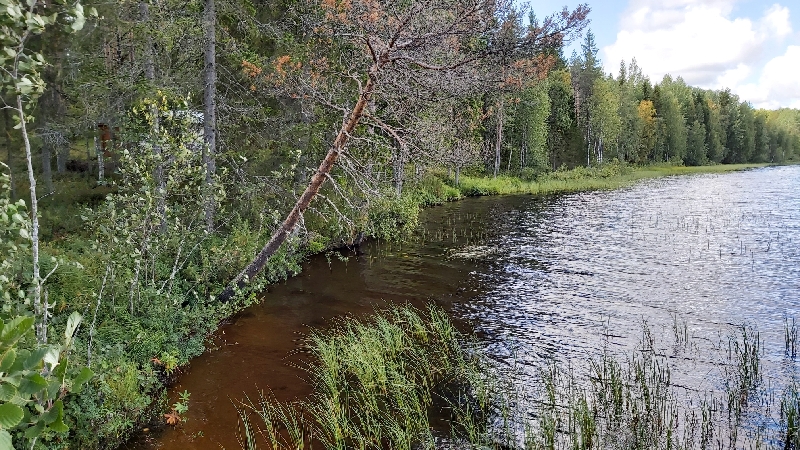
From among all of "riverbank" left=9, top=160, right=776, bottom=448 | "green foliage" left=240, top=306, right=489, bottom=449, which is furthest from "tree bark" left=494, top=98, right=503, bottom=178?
"green foliage" left=240, top=306, right=489, bottom=449

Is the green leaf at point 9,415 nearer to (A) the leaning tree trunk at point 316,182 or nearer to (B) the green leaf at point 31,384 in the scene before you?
(B) the green leaf at point 31,384

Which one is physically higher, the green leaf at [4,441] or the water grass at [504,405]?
the green leaf at [4,441]

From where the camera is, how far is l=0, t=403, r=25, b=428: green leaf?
1.66m

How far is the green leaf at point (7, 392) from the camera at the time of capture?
1.76 metres

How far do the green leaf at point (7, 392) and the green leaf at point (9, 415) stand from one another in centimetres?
9

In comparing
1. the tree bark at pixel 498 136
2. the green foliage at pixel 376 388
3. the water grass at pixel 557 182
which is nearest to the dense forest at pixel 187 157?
the green foliage at pixel 376 388

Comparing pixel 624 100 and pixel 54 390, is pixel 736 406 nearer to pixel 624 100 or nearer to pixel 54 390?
pixel 54 390

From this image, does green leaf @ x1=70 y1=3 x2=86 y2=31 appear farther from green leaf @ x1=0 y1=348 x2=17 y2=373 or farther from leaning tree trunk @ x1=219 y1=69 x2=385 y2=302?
leaning tree trunk @ x1=219 y1=69 x2=385 y2=302

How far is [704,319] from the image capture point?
12930 mm

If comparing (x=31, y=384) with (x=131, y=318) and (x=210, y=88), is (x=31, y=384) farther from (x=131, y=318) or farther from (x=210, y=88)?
(x=210, y=88)

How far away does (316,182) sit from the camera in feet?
39.0

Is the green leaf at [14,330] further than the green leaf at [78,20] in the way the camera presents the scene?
No

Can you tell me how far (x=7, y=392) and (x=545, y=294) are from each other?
14.9m

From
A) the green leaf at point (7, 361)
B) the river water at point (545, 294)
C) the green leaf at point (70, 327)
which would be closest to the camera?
the green leaf at point (7, 361)
